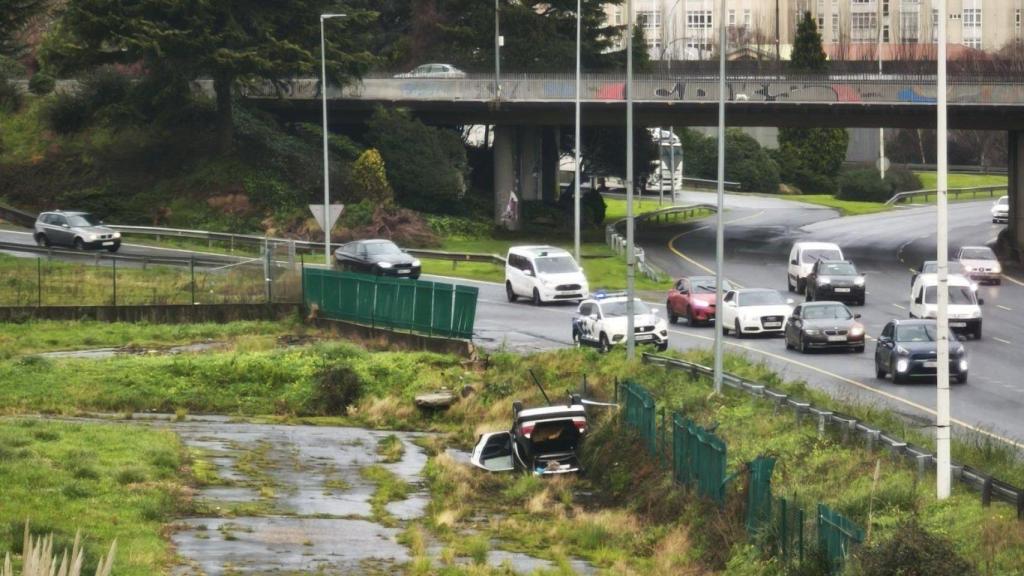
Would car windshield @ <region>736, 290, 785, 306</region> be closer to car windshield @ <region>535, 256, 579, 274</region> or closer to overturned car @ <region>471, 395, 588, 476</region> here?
car windshield @ <region>535, 256, 579, 274</region>

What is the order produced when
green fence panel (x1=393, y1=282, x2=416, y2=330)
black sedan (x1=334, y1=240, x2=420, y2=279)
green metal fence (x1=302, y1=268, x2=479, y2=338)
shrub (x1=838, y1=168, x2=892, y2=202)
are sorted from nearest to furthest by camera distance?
green metal fence (x1=302, y1=268, x2=479, y2=338) → green fence panel (x1=393, y1=282, x2=416, y2=330) → black sedan (x1=334, y1=240, x2=420, y2=279) → shrub (x1=838, y1=168, x2=892, y2=202)

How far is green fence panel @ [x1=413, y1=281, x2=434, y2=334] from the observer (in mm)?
44969

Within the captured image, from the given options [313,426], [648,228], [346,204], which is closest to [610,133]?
[648,228]

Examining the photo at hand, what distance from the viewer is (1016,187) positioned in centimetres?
7094

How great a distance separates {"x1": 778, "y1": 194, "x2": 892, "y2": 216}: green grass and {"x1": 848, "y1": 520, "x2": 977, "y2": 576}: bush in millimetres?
82827

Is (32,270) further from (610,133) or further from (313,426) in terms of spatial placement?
(610,133)

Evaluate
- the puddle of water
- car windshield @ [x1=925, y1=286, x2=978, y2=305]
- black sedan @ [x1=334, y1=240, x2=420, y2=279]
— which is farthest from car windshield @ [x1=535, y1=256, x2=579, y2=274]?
the puddle of water

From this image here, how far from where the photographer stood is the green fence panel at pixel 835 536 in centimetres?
1842

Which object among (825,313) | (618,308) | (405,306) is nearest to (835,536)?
(825,313)

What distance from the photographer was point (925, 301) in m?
47.2

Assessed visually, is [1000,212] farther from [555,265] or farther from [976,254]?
[555,265]

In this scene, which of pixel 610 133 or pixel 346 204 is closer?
pixel 346 204

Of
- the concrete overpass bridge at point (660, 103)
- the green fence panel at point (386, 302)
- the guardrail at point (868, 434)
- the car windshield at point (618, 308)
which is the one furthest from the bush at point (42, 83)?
the guardrail at point (868, 434)

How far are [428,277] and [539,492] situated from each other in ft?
107
